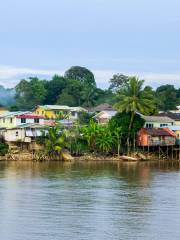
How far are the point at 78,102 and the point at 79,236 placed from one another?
203 ft

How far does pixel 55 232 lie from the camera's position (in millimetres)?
24562

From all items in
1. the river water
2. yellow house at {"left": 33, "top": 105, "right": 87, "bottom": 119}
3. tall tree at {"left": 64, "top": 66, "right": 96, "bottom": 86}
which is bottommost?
the river water

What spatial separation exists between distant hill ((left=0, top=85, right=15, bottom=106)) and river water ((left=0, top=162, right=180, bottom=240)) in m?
45.2

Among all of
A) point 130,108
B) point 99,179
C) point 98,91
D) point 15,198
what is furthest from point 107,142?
point 98,91

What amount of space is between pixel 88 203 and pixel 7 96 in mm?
66769

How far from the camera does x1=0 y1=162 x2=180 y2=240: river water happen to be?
81.3ft

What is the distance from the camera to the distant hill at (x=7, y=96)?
9302 cm

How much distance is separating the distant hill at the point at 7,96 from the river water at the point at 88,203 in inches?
1779

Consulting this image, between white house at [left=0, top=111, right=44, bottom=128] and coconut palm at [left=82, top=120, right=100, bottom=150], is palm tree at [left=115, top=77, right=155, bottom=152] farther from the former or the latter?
white house at [left=0, top=111, right=44, bottom=128]

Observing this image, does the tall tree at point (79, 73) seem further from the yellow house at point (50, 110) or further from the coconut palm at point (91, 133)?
the coconut palm at point (91, 133)

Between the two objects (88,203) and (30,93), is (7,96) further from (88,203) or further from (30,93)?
(88,203)

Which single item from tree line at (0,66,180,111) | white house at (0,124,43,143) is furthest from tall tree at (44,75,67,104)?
white house at (0,124,43,143)

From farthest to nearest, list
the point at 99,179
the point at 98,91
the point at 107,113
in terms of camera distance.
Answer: the point at 98,91, the point at 107,113, the point at 99,179

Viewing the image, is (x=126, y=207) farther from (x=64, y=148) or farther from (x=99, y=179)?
(x=64, y=148)
